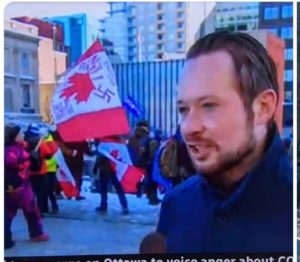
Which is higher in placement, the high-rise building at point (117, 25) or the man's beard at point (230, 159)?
the high-rise building at point (117, 25)

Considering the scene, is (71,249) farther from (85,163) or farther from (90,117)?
(90,117)

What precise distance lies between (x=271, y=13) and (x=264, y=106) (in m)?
0.42

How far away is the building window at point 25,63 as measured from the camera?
8.24ft

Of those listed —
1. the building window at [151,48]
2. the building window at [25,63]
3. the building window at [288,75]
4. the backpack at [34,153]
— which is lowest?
the backpack at [34,153]

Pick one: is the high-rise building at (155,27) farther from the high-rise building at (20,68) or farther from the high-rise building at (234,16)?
the high-rise building at (20,68)

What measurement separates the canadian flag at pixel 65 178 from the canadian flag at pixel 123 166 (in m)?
0.17

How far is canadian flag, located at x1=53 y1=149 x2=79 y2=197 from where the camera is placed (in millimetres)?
2559

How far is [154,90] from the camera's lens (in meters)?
2.58

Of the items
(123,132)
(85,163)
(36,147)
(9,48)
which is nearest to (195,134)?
(123,132)

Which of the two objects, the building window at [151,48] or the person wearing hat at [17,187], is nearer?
the person wearing hat at [17,187]

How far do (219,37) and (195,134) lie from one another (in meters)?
0.45

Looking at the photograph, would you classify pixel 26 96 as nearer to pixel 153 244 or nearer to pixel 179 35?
pixel 179 35

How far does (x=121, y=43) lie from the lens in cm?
262

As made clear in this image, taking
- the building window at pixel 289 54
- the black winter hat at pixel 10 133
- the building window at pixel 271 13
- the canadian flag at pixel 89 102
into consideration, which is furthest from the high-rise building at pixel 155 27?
the black winter hat at pixel 10 133
